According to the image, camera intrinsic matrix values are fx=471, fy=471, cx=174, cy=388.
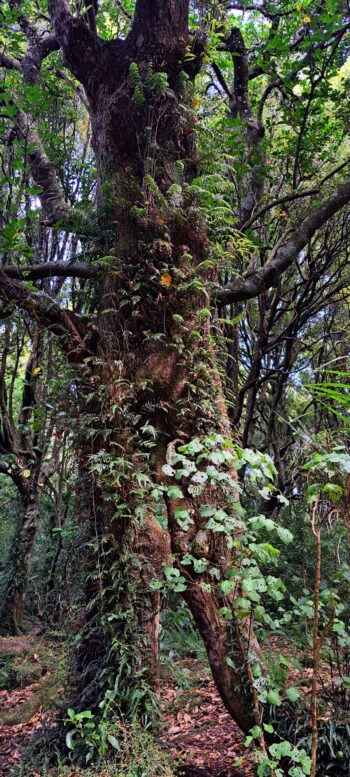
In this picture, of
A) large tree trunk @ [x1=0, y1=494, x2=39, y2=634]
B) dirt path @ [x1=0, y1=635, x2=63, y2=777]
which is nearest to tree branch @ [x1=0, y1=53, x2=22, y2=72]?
large tree trunk @ [x1=0, y1=494, x2=39, y2=634]

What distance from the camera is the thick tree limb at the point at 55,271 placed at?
4.13 meters

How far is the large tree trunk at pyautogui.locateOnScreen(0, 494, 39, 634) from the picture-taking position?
7.17m

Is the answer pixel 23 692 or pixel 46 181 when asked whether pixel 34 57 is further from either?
pixel 23 692

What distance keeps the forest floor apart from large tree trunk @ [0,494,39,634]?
976mm

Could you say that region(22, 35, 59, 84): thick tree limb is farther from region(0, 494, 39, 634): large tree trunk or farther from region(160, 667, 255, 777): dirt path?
region(160, 667, 255, 777): dirt path

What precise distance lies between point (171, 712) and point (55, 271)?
413 centimetres

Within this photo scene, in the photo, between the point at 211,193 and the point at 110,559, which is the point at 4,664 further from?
the point at 211,193

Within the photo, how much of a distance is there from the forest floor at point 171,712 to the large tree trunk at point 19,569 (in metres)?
0.98

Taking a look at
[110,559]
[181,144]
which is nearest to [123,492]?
[110,559]

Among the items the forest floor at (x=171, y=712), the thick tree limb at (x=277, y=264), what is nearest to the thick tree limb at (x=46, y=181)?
the thick tree limb at (x=277, y=264)

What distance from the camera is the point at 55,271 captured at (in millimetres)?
4402

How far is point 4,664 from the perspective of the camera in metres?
5.88

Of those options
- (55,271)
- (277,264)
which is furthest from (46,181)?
(277,264)

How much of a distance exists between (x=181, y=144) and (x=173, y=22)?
1.18m
